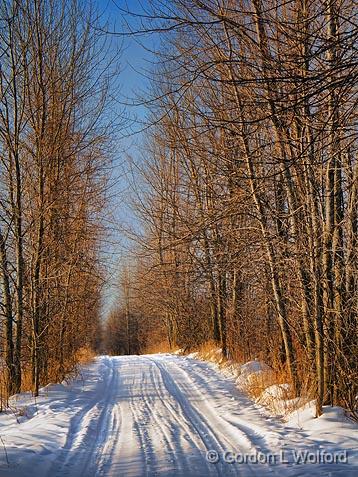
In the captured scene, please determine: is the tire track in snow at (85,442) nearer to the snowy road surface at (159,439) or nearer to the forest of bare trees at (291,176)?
the snowy road surface at (159,439)

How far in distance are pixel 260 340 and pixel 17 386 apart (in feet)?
18.9

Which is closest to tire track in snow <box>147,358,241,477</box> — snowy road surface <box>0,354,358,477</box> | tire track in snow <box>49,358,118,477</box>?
snowy road surface <box>0,354,358,477</box>

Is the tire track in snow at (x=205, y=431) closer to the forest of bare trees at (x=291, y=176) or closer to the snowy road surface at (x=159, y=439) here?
the snowy road surface at (x=159, y=439)

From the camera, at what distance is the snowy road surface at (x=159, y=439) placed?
179 inches

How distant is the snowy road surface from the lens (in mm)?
4543

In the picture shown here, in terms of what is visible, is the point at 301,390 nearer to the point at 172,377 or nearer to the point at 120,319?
the point at 172,377

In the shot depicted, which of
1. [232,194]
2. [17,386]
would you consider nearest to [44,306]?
[17,386]

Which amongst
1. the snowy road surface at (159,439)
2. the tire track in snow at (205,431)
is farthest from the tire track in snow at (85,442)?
the tire track in snow at (205,431)

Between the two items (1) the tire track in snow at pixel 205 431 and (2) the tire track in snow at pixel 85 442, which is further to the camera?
(2) the tire track in snow at pixel 85 442

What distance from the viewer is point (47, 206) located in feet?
32.0

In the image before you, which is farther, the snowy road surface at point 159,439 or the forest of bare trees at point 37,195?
the forest of bare trees at point 37,195

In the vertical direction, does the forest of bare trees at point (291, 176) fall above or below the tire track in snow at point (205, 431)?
above

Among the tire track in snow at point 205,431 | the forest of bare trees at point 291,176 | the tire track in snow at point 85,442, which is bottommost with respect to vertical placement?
the tire track in snow at point 205,431

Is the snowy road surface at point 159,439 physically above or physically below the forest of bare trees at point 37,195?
below
